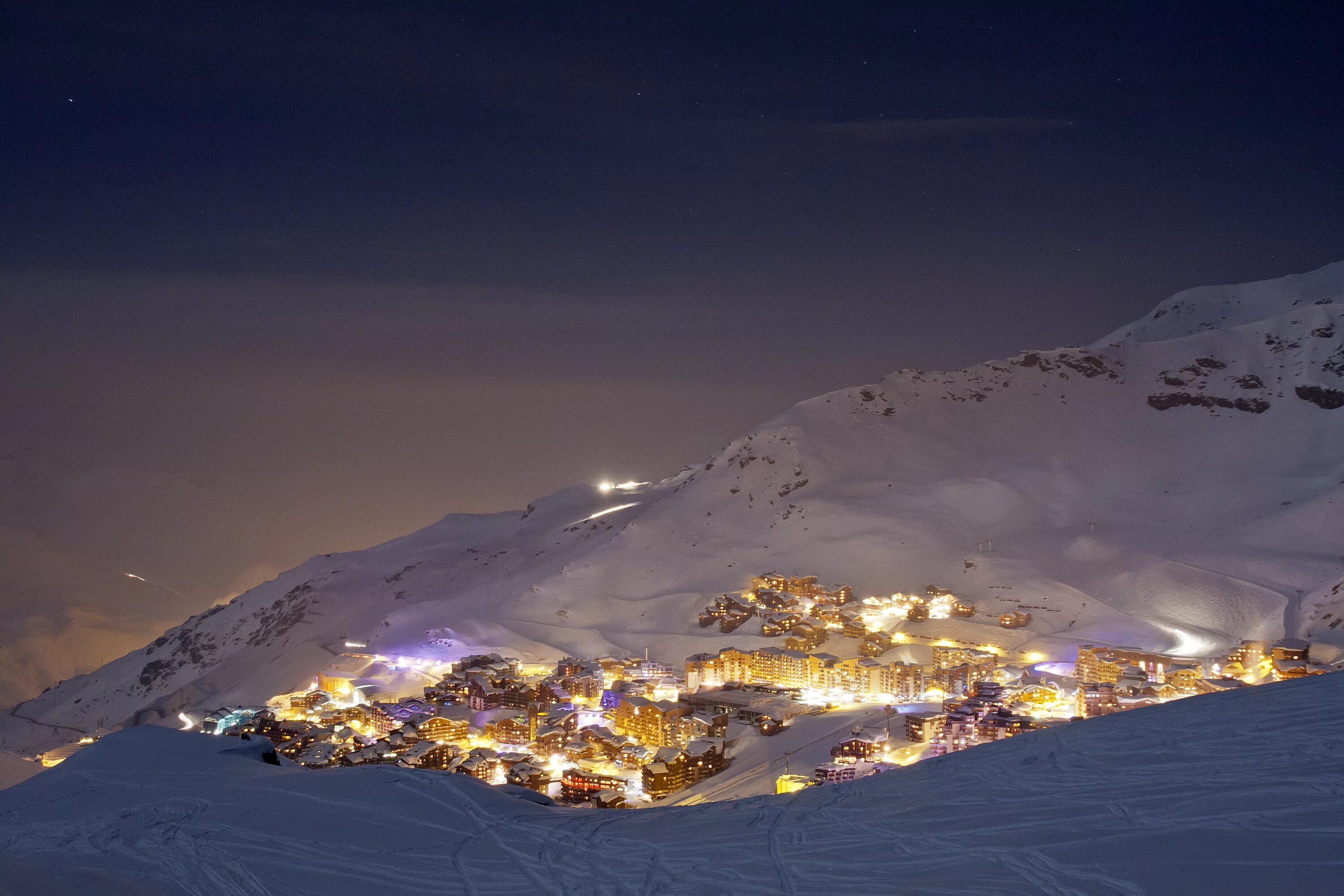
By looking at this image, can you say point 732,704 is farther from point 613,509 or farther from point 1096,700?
point 613,509

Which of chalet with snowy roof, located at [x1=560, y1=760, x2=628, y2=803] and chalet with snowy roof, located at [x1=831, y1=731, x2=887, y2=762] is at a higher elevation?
chalet with snowy roof, located at [x1=831, y1=731, x2=887, y2=762]

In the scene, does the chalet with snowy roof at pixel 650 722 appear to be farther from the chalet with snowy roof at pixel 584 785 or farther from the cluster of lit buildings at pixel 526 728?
the chalet with snowy roof at pixel 584 785

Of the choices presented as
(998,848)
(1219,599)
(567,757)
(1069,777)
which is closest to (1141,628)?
(1219,599)

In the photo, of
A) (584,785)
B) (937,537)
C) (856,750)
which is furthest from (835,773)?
(937,537)

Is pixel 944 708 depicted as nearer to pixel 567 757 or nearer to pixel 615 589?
pixel 567 757

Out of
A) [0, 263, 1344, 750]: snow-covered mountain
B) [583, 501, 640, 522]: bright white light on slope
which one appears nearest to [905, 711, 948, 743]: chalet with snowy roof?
[0, 263, 1344, 750]: snow-covered mountain

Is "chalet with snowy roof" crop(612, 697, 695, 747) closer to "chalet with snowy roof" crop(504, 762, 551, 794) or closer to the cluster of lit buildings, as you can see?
the cluster of lit buildings

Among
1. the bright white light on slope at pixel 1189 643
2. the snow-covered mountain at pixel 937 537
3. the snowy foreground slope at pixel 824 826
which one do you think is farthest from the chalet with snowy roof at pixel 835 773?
the bright white light on slope at pixel 1189 643
